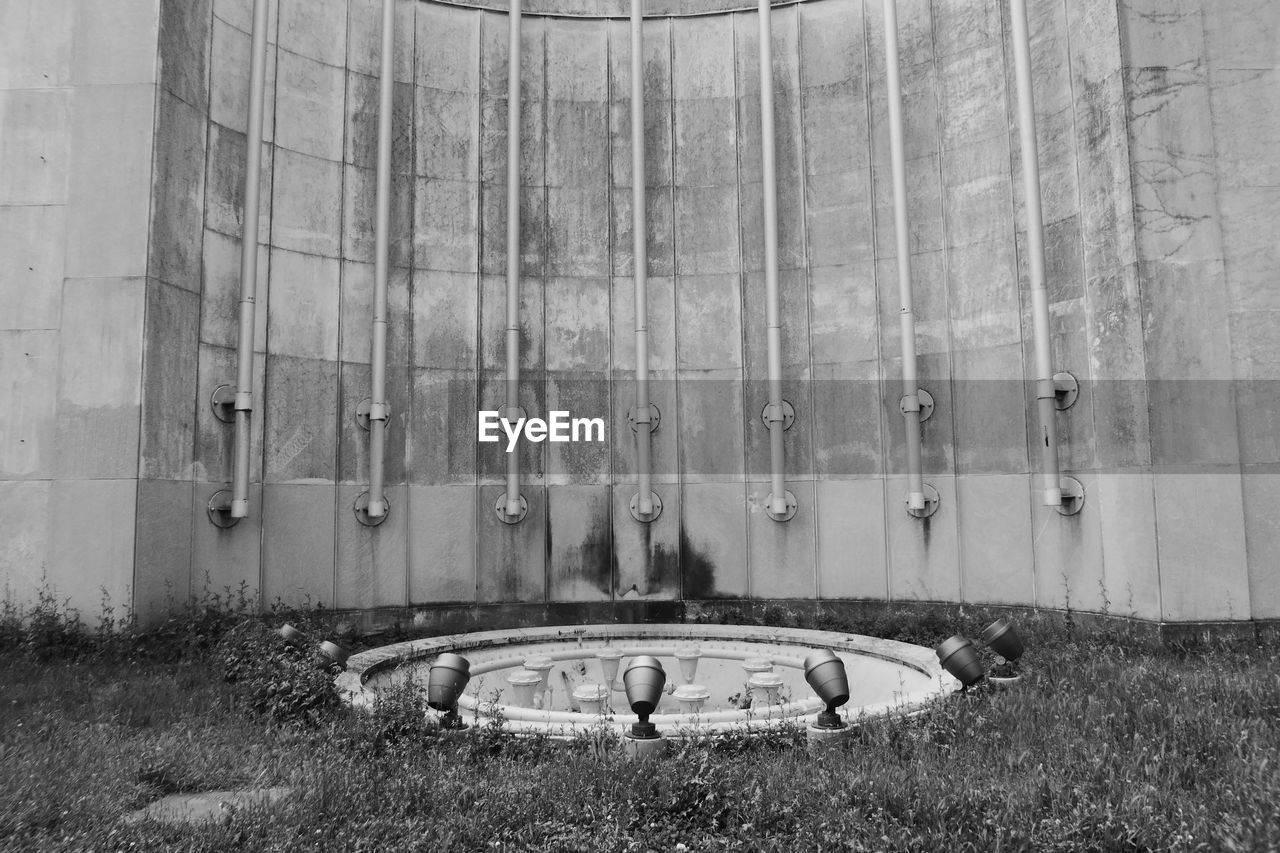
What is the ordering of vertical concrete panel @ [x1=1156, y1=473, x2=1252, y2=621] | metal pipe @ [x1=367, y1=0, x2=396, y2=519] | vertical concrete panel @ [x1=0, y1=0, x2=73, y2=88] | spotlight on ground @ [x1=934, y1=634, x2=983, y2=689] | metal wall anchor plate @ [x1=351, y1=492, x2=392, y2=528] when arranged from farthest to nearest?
1. metal wall anchor plate @ [x1=351, y1=492, x2=392, y2=528]
2. metal pipe @ [x1=367, y1=0, x2=396, y2=519]
3. vertical concrete panel @ [x1=0, y1=0, x2=73, y2=88]
4. vertical concrete panel @ [x1=1156, y1=473, x2=1252, y2=621]
5. spotlight on ground @ [x1=934, y1=634, x2=983, y2=689]

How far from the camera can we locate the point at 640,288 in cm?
1184

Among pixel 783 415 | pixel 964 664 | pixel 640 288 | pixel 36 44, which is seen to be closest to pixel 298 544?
pixel 640 288

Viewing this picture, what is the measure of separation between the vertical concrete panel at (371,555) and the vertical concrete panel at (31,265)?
388 cm

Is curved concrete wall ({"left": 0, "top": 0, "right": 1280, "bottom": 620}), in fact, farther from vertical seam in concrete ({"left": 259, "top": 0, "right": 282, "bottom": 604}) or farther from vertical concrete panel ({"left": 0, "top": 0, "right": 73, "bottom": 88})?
vertical concrete panel ({"left": 0, "top": 0, "right": 73, "bottom": 88})

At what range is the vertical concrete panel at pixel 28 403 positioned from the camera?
29.1 ft

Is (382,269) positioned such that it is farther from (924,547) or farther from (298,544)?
(924,547)

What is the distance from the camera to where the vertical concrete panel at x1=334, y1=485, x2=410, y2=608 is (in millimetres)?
11008

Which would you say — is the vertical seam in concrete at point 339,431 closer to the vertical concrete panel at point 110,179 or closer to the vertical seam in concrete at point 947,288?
the vertical concrete panel at point 110,179

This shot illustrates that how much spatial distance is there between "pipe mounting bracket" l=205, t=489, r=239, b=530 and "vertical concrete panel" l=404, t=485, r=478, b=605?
2211 millimetres

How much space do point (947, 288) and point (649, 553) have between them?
18.0 ft

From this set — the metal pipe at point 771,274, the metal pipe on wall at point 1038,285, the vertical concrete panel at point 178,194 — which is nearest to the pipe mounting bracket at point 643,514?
the metal pipe at point 771,274

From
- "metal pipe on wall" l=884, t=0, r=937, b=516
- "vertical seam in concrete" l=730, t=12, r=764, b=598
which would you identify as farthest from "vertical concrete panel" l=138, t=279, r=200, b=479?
"metal pipe on wall" l=884, t=0, r=937, b=516

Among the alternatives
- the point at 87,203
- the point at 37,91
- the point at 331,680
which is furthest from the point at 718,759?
the point at 37,91

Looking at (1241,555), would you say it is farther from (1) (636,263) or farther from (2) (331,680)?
(2) (331,680)
